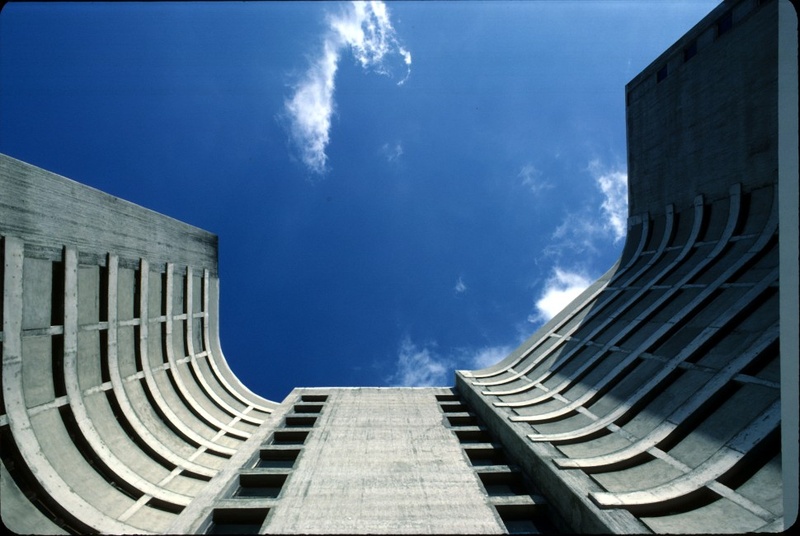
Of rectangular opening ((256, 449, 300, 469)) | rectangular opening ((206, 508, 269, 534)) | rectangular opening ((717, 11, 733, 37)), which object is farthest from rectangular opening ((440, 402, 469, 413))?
rectangular opening ((717, 11, 733, 37))

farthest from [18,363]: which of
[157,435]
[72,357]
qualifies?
[157,435]

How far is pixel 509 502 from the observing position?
1200cm

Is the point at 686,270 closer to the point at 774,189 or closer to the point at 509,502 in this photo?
the point at 774,189

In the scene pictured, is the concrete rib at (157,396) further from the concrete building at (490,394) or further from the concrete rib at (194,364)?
the concrete rib at (194,364)

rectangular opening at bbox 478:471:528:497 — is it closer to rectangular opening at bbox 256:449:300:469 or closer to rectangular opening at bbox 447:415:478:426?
rectangular opening at bbox 447:415:478:426

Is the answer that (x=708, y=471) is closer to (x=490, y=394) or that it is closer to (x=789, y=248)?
(x=789, y=248)

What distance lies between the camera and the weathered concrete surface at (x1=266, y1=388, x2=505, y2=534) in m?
11.1

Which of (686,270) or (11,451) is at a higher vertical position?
(686,270)

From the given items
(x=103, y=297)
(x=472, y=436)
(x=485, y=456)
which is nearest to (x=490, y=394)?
(x=472, y=436)

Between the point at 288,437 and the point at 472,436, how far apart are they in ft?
28.1

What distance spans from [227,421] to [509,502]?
17051mm

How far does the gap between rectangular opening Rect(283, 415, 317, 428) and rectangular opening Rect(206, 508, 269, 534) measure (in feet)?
27.4

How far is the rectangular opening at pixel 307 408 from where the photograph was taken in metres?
22.0

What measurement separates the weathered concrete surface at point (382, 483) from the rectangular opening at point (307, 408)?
1991mm
